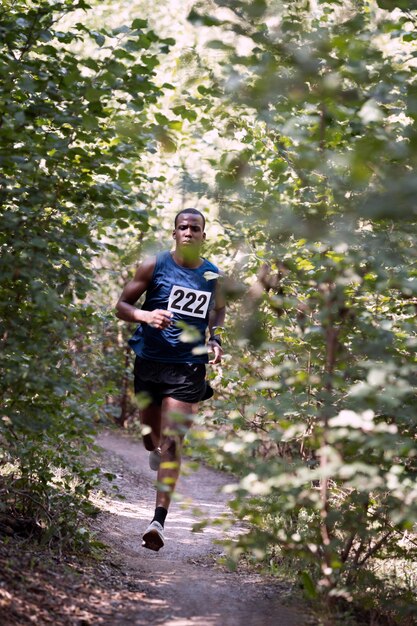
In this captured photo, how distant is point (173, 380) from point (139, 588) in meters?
1.38

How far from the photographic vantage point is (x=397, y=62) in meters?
3.77

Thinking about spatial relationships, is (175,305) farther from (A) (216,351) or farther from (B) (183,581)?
(B) (183,581)

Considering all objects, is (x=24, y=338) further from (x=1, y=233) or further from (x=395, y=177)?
(x=395, y=177)

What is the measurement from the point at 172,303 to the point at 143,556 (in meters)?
1.53

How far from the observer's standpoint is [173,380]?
4.94 m

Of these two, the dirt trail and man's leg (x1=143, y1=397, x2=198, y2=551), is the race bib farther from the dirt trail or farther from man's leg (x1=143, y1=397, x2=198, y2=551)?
the dirt trail

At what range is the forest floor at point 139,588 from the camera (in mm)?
3191

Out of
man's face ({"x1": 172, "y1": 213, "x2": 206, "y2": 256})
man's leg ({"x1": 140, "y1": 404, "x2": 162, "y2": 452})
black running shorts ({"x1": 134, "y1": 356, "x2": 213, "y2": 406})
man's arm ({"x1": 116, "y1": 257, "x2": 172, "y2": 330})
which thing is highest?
man's face ({"x1": 172, "y1": 213, "x2": 206, "y2": 256})

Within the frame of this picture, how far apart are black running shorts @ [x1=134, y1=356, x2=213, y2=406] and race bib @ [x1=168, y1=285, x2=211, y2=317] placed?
0.32 metres

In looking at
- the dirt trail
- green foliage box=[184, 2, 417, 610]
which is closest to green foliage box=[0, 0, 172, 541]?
green foliage box=[184, 2, 417, 610]

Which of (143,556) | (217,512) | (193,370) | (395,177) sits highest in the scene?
(395,177)

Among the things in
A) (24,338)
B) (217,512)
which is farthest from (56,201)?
(217,512)

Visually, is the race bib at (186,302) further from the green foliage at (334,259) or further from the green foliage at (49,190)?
the green foliage at (334,259)

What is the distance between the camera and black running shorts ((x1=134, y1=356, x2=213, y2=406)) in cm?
494
